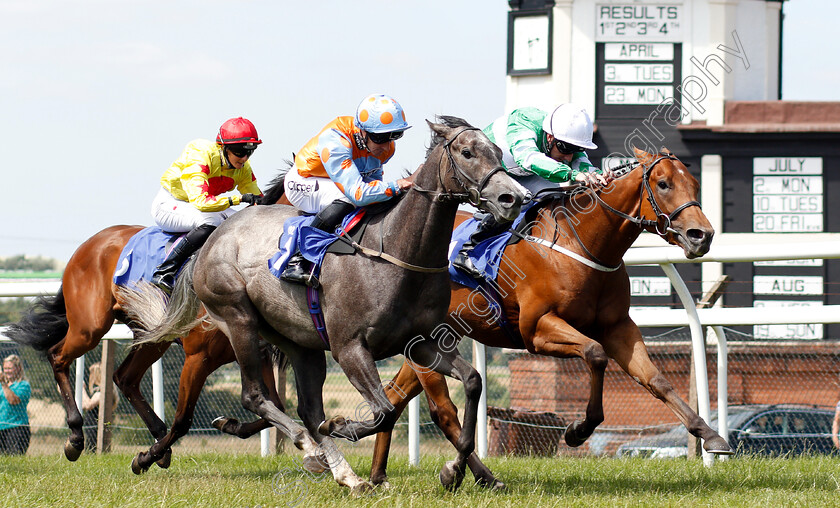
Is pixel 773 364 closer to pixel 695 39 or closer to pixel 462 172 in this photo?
pixel 695 39

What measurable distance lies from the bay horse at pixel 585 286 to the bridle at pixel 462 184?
1.07 metres

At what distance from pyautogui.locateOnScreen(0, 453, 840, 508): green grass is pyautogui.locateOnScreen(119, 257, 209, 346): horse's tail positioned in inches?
32.0

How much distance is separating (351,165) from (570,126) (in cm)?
140

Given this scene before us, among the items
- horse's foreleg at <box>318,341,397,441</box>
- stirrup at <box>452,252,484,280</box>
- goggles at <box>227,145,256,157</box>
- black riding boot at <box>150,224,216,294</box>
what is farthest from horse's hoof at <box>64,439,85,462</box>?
stirrup at <box>452,252,484,280</box>

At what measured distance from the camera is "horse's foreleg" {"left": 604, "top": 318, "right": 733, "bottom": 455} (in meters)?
4.61

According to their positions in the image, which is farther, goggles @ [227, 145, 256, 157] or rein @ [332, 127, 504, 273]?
goggles @ [227, 145, 256, 157]

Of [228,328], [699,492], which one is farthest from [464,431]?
[228,328]

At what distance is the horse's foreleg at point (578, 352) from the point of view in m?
4.94

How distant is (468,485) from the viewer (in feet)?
17.1

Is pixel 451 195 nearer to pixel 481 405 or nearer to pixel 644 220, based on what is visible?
pixel 644 220

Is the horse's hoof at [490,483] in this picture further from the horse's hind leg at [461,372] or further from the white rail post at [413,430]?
the white rail post at [413,430]

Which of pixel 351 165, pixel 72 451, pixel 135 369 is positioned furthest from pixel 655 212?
pixel 72 451

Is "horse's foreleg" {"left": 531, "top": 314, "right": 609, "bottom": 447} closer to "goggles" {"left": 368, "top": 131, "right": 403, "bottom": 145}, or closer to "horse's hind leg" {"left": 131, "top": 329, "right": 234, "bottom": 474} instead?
"goggles" {"left": 368, "top": 131, "right": 403, "bottom": 145}

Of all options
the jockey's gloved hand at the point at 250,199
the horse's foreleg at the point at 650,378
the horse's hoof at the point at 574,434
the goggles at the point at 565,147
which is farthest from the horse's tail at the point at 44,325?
the horse's foreleg at the point at 650,378
